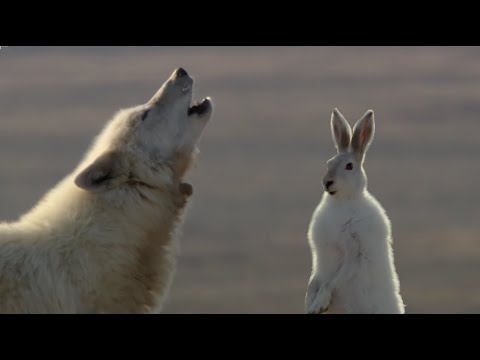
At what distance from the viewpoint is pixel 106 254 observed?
8586 mm

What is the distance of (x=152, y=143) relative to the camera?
29.2ft

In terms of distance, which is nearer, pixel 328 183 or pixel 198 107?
pixel 198 107

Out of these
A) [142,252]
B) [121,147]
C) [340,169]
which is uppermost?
[340,169]

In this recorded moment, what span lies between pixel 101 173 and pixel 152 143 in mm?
586

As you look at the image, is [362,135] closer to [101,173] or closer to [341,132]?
[341,132]

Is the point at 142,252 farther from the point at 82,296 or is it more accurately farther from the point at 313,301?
the point at 313,301

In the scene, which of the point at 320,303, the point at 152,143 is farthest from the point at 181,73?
the point at 320,303

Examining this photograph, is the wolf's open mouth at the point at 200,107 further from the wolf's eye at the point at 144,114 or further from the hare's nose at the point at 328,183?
the hare's nose at the point at 328,183

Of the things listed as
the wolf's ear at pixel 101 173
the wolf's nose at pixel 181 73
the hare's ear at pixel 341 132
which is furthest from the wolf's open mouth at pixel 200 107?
the hare's ear at pixel 341 132

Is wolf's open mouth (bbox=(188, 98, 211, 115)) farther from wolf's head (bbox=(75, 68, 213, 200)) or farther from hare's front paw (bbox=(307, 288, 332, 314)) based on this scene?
hare's front paw (bbox=(307, 288, 332, 314))

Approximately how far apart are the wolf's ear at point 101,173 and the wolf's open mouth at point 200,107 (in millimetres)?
840

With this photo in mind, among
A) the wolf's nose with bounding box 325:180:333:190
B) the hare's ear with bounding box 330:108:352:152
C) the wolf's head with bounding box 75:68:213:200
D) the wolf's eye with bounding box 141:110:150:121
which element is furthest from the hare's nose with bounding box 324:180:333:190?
the wolf's eye with bounding box 141:110:150:121
